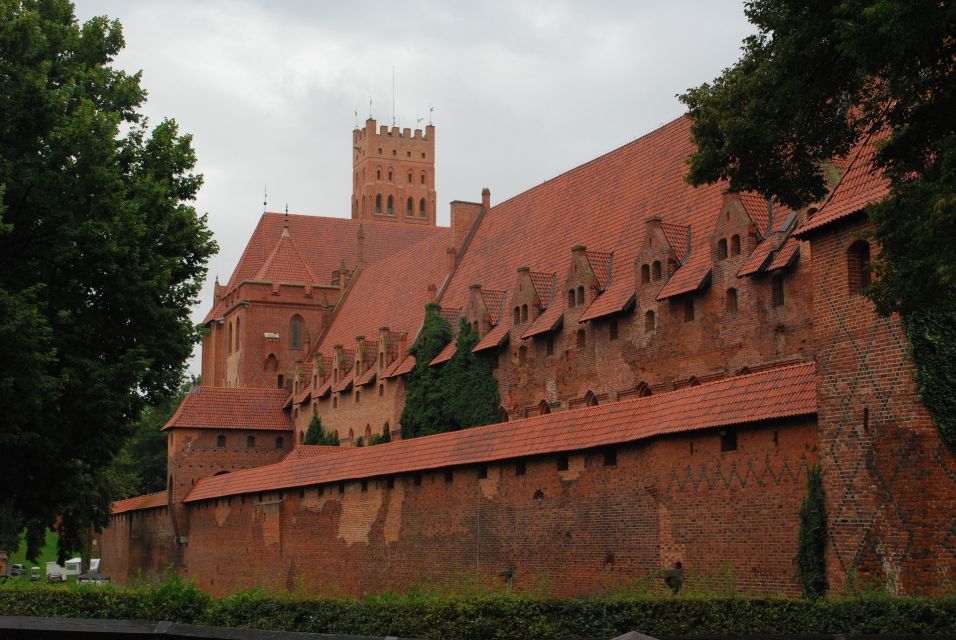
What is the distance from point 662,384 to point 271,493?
13.7m

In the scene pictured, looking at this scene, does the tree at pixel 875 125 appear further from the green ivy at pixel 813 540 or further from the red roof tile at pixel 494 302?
the red roof tile at pixel 494 302

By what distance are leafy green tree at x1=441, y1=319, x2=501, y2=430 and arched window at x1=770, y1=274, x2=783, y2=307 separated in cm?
1237

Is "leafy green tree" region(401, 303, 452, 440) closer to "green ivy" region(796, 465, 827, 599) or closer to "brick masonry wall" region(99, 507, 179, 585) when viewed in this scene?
"brick masonry wall" region(99, 507, 179, 585)

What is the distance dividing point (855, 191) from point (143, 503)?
42462 millimetres

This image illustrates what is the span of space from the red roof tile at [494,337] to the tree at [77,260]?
53.1 ft

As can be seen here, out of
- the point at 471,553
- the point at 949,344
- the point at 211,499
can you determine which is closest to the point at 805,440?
the point at 949,344

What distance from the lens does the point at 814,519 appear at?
2075cm

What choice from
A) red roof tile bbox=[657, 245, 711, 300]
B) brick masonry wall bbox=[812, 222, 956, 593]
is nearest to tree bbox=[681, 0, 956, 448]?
brick masonry wall bbox=[812, 222, 956, 593]

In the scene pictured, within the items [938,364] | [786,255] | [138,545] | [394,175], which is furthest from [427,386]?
[394,175]

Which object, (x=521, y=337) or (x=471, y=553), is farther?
(x=521, y=337)

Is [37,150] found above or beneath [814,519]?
above

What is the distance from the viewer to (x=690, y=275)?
33125 mm

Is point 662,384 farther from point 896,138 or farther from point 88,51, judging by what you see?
point 896,138

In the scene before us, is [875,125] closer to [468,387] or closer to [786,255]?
[786,255]
